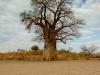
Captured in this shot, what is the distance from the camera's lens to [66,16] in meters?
23.7

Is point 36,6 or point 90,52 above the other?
point 36,6

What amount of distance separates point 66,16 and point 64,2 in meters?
1.82

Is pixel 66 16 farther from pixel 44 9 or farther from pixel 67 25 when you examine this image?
pixel 44 9
